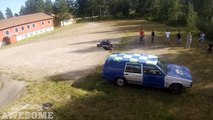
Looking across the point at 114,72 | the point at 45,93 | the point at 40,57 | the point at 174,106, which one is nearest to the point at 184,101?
the point at 174,106

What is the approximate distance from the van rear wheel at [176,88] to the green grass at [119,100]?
30 cm

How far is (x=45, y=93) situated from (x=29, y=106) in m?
1.92

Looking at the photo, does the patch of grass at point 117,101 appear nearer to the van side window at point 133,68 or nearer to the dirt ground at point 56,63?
the van side window at point 133,68

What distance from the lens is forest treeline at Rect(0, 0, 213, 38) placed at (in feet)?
122

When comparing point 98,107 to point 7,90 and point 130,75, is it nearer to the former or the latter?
point 130,75

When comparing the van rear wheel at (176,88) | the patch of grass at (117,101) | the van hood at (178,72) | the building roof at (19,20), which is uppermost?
A: the building roof at (19,20)

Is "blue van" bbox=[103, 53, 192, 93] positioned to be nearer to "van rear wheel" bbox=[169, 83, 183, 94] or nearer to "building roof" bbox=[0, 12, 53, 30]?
"van rear wheel" bbox=[169, 83, 183, 94]

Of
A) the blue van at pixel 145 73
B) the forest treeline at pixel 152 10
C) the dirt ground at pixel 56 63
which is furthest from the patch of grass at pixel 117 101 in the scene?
the forest treeline at pixel 152 10

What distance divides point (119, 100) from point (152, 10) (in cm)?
4688

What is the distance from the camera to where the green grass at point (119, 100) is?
12344 mm

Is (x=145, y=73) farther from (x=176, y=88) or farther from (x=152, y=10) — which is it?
(x=152, y=10)

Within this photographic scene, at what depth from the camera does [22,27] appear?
4984 cm
